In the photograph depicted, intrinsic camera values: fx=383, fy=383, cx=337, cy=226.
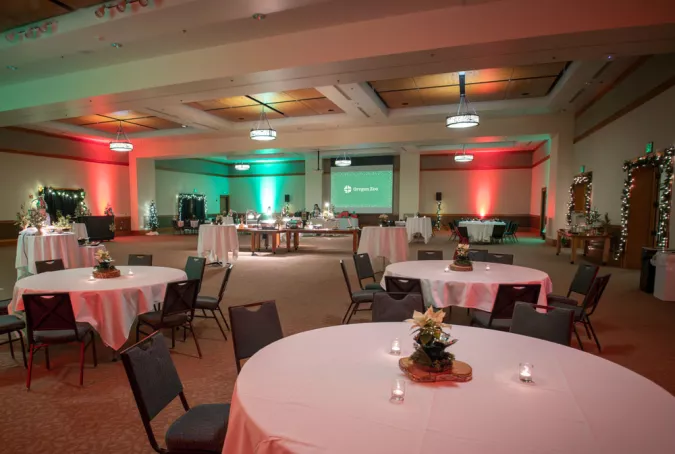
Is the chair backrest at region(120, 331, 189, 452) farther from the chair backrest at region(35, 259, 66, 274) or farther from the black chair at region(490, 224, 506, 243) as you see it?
the black chair at region(490, 224, 506, 243)

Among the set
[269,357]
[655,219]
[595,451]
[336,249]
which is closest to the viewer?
[595,451]

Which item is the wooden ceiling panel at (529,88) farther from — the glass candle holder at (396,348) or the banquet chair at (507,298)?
the glass candle holder at (396,348)

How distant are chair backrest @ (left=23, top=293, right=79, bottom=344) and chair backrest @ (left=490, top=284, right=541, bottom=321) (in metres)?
3.60

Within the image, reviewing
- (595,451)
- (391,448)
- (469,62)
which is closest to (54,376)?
(391,448)

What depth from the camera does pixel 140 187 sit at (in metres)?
16.5

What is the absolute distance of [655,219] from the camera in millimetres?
7512

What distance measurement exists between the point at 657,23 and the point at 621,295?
12.8 feet

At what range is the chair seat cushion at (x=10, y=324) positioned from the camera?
A: 342cm

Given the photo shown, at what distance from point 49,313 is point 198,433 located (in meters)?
2.17

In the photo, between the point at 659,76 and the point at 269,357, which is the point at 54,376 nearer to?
the point at 269,357

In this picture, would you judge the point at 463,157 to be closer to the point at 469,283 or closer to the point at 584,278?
the point at 584,278

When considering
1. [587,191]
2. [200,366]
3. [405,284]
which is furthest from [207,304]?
[587,191]

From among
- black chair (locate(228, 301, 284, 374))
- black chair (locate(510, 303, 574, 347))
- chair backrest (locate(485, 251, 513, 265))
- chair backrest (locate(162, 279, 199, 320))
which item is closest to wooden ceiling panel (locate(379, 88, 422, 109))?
chair backrest (locate(485, 251, 513, 265))

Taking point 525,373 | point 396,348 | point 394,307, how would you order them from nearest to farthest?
1. point 525,373
2. point 396,348
3. point 394,307
